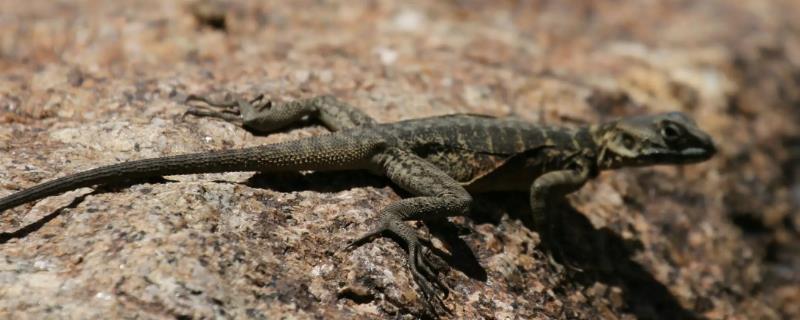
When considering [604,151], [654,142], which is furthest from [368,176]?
[654,142]

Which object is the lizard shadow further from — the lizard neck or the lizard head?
the lizard head

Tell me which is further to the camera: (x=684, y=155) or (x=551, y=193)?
(x=684, y=155)

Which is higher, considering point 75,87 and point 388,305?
point 75,87

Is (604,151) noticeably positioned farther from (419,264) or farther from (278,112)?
(278,112)

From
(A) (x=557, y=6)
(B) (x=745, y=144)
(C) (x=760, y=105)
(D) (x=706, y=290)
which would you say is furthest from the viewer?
(A) (x=557, y=6)

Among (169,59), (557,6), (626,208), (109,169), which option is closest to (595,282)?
(626,208)

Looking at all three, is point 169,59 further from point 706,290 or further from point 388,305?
point 706,290
